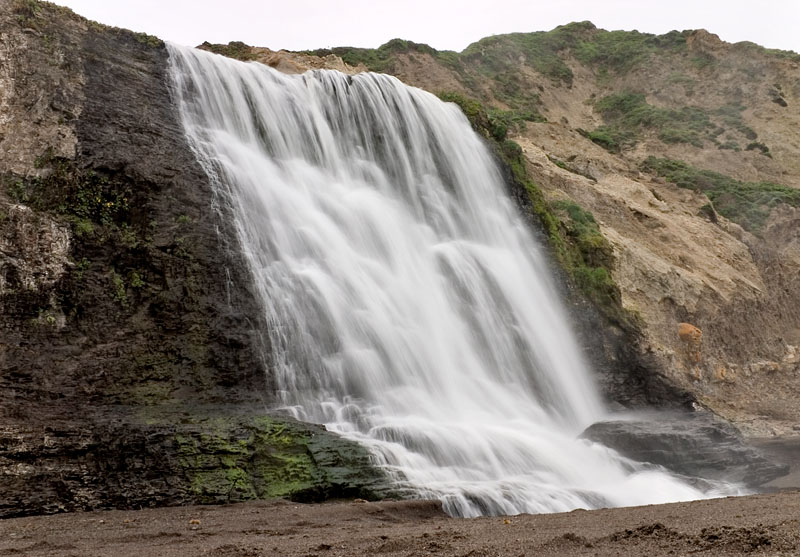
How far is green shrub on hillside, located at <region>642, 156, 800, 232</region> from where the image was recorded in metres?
34.2

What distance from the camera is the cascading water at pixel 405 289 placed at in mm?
12031

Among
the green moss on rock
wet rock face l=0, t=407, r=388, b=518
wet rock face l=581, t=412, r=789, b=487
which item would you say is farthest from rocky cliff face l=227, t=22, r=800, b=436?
wet rock face l=0, t=407, r=388, b=518

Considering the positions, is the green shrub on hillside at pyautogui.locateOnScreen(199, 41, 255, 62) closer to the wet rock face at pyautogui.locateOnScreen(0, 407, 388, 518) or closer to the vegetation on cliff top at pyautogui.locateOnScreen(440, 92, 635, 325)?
the vegetation on cliff top at pyautogui.locateOnScreen(440, 92, 635, 325)

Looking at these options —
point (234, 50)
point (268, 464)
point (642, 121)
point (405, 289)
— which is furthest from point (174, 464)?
point (642, 121)

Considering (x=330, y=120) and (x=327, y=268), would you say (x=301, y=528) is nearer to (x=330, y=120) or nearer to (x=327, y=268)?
(x=327, y=268)

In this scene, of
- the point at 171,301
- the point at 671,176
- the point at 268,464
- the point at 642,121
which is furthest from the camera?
the point at 642,121

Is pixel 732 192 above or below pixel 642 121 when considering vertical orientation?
below

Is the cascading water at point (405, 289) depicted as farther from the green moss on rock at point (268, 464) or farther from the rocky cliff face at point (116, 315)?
the rocky cliff face at point (116, 315)

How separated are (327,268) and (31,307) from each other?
19.7ft

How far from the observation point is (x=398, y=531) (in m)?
7.50

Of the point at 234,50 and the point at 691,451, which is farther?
the point at 234,50

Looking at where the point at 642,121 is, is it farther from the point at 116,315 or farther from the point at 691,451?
the point at 116,315

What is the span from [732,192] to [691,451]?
988 inches

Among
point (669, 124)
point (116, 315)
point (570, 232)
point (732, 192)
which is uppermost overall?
point (669, 124)
